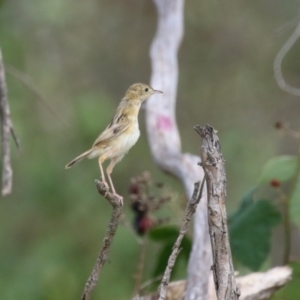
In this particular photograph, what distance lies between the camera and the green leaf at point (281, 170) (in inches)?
157

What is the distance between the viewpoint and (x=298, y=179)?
3.93m

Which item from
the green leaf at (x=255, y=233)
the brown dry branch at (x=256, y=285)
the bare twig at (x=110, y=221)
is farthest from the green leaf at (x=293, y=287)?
the bare twig at (x=110, y=221)

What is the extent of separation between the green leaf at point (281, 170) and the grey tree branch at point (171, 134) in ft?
1.18

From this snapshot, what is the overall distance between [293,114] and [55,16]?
319 cm

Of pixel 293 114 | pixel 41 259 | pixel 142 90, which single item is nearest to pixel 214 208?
pixel 142 90

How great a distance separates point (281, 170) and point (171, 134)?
670 mm

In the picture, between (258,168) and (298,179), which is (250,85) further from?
(298,179)

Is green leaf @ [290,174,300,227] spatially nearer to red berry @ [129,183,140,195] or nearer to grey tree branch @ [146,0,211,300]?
grey tree branch @ [146,0,211,300]

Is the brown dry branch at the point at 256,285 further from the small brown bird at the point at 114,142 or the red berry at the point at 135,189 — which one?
the small brown bird at the point at 114,142

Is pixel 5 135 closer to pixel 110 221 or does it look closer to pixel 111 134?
pixel 111 134

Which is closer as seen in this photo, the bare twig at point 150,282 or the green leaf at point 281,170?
the bare twig at point 150,282

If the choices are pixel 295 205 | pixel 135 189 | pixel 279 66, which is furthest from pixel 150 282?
pixel 279 66

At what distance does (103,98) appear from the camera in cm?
943

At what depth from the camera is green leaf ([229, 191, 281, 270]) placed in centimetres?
413
